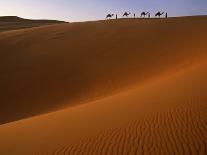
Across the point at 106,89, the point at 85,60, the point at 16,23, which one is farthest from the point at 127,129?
the point at 16,23

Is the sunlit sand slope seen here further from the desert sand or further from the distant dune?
the distant dune

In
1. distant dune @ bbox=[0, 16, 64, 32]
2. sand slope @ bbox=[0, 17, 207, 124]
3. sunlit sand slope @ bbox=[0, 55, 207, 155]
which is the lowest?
distant dune @ bbox=[0, 16, 64, 32]

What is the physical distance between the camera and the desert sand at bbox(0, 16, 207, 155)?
8188mm

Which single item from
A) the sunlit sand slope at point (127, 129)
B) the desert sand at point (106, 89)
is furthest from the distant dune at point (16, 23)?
the sunlit sand slope at point (127, 129)

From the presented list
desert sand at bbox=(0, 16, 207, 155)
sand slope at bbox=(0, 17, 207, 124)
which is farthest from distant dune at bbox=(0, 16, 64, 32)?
sand slope at bbox=(0, 17, 207, 124)

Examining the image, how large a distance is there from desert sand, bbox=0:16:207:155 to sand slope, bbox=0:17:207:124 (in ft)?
0.21

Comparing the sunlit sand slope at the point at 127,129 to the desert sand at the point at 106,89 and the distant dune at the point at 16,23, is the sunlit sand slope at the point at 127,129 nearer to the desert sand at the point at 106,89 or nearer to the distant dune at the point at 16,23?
the desert sand at the point at 106,89

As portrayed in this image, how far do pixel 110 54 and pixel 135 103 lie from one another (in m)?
13.8

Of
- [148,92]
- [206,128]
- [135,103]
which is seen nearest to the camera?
[206,128]

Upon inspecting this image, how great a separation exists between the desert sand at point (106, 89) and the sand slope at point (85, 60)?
2.5 inches

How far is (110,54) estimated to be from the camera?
25078 millimetres

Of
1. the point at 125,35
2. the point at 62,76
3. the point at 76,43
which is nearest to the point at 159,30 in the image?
the point at 125,35

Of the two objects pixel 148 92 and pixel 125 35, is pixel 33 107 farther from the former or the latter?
pixel 125 35

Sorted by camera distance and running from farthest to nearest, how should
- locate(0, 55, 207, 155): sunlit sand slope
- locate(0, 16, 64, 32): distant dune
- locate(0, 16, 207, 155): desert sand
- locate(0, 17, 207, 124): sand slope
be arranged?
locate(0, 16, 64, 32): distant dune
locate(0, 17, 207, 124): sand slope
locate(0, 16, 207, 155): desert sand
locate(0, 55, 207, 155): sunlit sand slope
